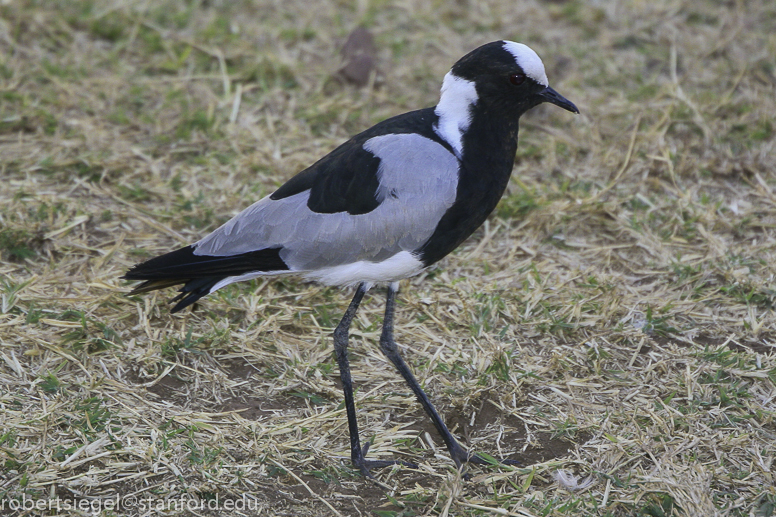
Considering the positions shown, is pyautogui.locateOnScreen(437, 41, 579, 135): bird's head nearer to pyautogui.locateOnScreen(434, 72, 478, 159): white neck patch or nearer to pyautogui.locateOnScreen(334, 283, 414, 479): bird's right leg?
pyautogui.locateOnScreen(434, 72, 478, 159): white neck patch

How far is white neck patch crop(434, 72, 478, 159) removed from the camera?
11.9 ft

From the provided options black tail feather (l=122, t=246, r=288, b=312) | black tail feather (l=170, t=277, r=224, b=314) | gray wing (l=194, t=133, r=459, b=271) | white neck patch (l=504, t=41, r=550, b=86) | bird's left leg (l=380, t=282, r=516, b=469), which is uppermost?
white neck patch (l=504, t=41, r=550, b=86)

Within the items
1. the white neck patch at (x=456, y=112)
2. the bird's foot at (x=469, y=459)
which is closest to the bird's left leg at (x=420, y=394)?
the bird's foot at (x=469, y=459)

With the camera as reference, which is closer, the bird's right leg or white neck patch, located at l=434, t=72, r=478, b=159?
the bird's right leg

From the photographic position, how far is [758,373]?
3.89m

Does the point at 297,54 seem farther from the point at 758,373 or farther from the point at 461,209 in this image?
the point at 758,373

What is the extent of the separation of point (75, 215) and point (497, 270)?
253 cm

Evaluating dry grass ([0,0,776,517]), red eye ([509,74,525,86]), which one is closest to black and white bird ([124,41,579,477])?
red eye ([509,74,525,86])

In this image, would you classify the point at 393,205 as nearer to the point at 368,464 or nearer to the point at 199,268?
the point at 199,268

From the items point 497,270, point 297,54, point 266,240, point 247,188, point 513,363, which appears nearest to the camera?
point 266,240

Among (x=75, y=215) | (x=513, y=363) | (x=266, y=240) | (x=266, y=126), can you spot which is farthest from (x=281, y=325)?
(x=266, y=126)

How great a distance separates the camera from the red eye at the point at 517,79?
11.7ft

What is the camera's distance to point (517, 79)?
358cm

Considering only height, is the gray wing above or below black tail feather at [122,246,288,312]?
above
